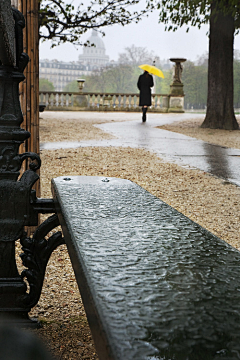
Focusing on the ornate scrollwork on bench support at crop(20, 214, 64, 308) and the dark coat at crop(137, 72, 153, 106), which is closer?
the ornate scrollwork on bench support at crop(20, 214, 64, 308)

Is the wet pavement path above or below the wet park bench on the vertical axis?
below

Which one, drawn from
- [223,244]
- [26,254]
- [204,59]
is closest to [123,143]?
[26,254]

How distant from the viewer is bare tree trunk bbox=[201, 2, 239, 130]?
A: 1373 cm

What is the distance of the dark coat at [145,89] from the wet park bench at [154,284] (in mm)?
16705

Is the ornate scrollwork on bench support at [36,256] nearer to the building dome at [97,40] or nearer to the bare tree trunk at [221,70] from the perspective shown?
the bare tree trunk at [221,70]

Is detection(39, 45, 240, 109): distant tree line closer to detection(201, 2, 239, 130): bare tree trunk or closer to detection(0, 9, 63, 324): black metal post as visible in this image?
detection(201, 2, 239, 130): bare tree trunk

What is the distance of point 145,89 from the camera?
18047 mm

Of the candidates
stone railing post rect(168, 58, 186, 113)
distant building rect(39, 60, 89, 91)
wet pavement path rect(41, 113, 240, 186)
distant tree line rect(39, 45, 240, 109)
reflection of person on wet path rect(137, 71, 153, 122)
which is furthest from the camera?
distant building rect(39, 60, 89, 91)

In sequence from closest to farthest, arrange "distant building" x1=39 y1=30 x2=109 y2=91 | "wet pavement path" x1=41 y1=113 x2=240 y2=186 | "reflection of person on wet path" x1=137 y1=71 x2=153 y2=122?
"wet pavement path" x1=41 y1=113 x2=240 y2=186 < "reflection of person on wet path" x1=137 y1=71 x2=153 y2=122 < "distant building" x1=39 y1=30 x2=109 y2=91

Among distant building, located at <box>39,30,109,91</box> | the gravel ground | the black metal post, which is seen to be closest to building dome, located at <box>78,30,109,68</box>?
distant building, located at <box>39,30,109,91</box>

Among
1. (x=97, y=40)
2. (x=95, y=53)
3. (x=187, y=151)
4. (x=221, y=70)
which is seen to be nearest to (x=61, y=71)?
(x=95, y=53)

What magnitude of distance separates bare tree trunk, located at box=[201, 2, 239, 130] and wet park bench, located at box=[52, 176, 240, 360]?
1304 centimetres

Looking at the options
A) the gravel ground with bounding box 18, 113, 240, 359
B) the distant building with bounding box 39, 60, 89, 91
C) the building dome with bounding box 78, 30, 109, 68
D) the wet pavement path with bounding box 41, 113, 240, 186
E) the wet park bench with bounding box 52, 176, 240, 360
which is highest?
the building dome with bounding box 78, 30, 109, 68

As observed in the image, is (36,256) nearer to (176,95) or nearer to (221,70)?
(221,70)
